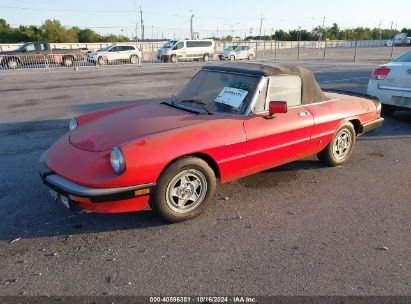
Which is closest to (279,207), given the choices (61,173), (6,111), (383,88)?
(61,173)

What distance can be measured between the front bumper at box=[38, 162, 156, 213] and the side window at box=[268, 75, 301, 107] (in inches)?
73.5

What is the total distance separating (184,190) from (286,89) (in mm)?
1837

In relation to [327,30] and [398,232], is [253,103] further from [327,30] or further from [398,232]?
[327,30]

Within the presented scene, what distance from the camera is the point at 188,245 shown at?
3.08 m

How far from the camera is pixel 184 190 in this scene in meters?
3.41

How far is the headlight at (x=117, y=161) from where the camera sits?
9.85 feet

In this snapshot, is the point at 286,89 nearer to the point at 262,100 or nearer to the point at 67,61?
the point at 262,100

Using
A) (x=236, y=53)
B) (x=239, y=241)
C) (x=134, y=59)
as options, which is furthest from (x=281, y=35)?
(x=239, y=241)

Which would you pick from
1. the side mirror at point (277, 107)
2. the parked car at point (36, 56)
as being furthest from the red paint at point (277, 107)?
the parked car at point (36, 56)

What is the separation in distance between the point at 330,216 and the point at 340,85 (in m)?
11.0

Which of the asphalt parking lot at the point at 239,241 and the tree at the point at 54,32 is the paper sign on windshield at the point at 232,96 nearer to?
the asphalt parking lot at the point at 239,241

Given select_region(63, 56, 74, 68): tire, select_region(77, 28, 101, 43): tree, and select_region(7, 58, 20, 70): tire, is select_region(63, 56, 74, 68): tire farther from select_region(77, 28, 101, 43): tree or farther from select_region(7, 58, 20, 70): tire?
select_region(77, 28, 101, 43): tree

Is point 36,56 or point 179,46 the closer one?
point 36,56

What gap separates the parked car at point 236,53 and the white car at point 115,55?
7.94 m
